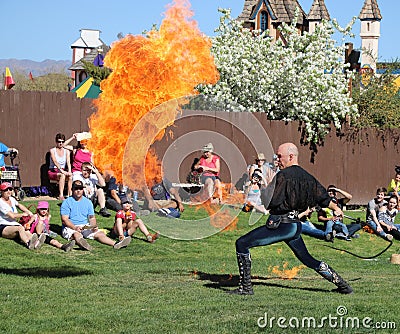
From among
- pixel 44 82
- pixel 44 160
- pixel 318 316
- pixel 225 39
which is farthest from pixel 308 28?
pixel 318 316

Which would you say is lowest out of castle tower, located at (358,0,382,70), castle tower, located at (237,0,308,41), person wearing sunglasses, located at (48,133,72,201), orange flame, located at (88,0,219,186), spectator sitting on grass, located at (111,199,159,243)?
spectator sitting on grass, located at (111,199,159,243)

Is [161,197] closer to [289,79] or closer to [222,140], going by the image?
[222,140]

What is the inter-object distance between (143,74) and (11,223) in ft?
12.3

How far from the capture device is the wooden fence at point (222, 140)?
19.7 m

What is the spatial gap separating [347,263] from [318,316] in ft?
24.8

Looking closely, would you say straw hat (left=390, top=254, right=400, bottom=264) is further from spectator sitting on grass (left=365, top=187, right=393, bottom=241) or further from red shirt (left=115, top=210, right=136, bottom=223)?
red shirt (left=115, top=210, right=136, bottom=223)

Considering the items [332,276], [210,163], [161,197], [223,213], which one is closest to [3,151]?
[161,197]

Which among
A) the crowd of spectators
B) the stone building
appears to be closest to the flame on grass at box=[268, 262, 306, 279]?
the crowd of spectators

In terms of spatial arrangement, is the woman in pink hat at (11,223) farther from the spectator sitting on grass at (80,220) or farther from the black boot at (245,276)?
the black boot at (245,276)

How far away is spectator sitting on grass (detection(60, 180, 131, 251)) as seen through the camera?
49.3 feet

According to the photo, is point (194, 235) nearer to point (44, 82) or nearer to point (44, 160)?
point (44, 160)

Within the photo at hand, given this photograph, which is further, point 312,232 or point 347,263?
point 312,232

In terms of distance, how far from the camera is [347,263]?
16.1 metres

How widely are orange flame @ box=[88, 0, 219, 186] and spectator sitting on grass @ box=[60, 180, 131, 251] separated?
4.04 feet
